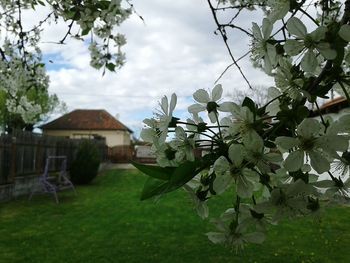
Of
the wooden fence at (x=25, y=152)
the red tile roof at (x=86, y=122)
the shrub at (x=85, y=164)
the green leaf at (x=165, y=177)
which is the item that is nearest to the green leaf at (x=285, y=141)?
the green leaf at (x=165, y=177)

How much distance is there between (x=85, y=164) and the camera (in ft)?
51.8

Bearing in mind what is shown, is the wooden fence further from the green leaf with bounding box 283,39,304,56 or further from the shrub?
the green leaf with bounding box 283,39,304,56

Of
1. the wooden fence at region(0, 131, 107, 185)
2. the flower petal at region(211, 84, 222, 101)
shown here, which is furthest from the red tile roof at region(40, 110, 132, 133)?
the flower petal at region(211, 84, 222, 101)

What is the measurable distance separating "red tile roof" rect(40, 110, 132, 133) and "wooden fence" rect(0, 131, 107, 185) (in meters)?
26.1

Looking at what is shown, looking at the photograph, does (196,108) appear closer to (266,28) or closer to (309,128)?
(266,28)

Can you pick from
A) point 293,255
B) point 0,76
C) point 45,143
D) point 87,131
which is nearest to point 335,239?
point 293,255

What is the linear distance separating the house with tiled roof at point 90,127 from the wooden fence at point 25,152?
1017 inches

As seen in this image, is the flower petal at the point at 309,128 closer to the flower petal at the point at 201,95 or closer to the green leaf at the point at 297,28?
the green leaf at the point at 297,28

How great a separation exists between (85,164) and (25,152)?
351cm

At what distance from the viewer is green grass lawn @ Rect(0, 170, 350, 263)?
6.28 metres

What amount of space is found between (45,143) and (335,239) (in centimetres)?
967

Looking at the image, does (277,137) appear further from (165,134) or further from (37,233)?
(37,233)

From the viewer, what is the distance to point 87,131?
4234 centimetres

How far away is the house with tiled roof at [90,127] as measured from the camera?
4203cm
